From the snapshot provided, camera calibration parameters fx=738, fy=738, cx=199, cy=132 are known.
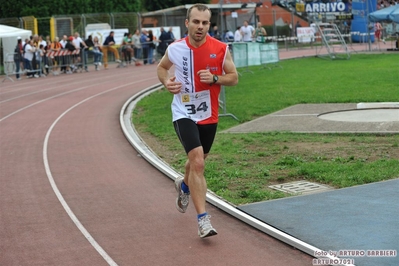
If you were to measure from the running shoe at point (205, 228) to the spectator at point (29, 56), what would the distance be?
2682 cm

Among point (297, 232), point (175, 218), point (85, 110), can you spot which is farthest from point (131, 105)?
point (297, 232)

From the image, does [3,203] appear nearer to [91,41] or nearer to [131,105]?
[131,105]

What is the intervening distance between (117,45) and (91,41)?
2930 mm

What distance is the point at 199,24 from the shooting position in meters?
7.38

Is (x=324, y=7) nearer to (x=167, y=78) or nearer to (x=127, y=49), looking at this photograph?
(x=127, y=49)

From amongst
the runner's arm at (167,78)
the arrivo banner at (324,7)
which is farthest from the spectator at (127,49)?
the runner's arm at (167,78)

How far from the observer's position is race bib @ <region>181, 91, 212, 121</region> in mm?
7520

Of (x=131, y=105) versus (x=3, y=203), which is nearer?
(x=3, y=203)

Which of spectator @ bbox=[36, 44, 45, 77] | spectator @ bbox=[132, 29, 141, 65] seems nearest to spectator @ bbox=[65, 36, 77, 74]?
spectator @ bbox=[36, 44, 45, 77]

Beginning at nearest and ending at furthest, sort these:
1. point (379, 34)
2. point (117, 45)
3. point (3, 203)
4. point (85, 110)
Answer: point (3, 203) → point (85, 110) → point (117, 45) → point (379, 34)

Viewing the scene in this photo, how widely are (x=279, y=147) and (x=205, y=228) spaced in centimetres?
526

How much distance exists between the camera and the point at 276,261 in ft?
21.3

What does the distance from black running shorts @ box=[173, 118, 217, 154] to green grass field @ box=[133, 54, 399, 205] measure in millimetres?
1318

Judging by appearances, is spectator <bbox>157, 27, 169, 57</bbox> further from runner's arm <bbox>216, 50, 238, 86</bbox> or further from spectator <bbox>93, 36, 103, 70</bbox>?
runner's arm <bbox>216, 50, 238, 86</bbox>
